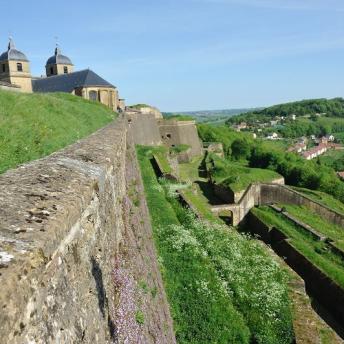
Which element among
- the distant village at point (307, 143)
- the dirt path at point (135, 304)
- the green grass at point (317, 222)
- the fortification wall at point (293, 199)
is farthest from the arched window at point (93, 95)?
the dirt path at point (135, 304)

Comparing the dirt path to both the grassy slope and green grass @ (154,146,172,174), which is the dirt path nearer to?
the grassy slope

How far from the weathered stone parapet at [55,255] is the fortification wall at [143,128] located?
25.1 meters

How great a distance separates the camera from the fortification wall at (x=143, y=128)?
98.2ft

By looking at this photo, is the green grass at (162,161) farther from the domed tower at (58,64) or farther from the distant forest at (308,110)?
the distant forest at (308,110)

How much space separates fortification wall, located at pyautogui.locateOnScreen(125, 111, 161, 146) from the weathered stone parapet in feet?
82.3

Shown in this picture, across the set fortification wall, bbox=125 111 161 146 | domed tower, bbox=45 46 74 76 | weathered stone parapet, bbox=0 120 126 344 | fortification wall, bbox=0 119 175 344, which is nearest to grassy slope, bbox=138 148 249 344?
fortification wall, bbox=0 119 175 344

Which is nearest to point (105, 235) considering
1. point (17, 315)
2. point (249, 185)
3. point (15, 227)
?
point (15, 227)

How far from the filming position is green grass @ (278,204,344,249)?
62.9 feet

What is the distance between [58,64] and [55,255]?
165 feet

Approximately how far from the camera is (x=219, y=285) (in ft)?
32.8

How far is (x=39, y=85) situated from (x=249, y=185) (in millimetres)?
25213

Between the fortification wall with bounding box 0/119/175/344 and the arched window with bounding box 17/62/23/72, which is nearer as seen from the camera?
the fortification wall with bounding box 0/119/175/344

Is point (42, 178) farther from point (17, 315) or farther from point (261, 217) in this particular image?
point (261, 217)

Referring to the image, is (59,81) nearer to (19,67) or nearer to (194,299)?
(19,67)
